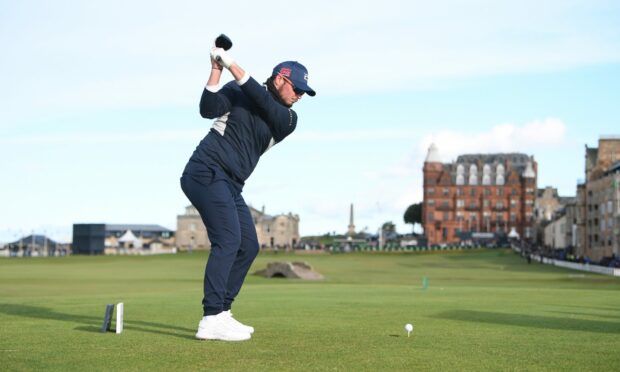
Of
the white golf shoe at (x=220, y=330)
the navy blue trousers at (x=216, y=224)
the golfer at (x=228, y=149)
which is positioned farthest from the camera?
the navy blue trousers at (x=216, y=224)

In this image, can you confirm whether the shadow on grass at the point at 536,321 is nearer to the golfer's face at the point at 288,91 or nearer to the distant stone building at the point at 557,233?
the golfer's face at the point at 288,91

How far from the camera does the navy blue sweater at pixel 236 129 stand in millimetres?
10641

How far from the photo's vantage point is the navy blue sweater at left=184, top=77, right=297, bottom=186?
10641 mm

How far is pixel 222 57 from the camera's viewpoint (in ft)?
33.3

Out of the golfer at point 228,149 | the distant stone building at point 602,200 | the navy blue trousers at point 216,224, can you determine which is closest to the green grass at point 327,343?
the navy blue trousers at point 216,224

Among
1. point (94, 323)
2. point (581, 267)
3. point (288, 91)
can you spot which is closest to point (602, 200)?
point (581, 267)

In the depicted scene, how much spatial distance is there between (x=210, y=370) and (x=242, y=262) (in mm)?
3779

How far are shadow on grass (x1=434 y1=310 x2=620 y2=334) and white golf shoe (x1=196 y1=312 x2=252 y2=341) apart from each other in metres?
4.29

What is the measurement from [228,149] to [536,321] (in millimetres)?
5466

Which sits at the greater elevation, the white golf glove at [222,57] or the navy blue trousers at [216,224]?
the white golf glove at [222,57]

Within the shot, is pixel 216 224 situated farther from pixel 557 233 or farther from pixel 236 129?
pixel 557 233

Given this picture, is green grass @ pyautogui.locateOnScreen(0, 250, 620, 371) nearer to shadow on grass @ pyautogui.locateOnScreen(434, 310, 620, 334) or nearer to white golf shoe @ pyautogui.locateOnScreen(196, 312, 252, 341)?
shadow on grass @ pyautogui.locateOnScreen(434, 310, 620, 334)

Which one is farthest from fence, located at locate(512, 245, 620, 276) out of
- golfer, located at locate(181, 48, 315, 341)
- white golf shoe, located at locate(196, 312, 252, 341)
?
→ white golf shoe, located at locate(196, 312, 252, 341)

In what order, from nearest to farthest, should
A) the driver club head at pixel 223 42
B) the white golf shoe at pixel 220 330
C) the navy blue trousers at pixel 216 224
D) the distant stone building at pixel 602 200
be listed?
the white golf shoe at pixel 220 330, the driver club head at pixel 223 42, the navy blue trousers at pixel 216 224, the distant stone building at pixel 602 200
